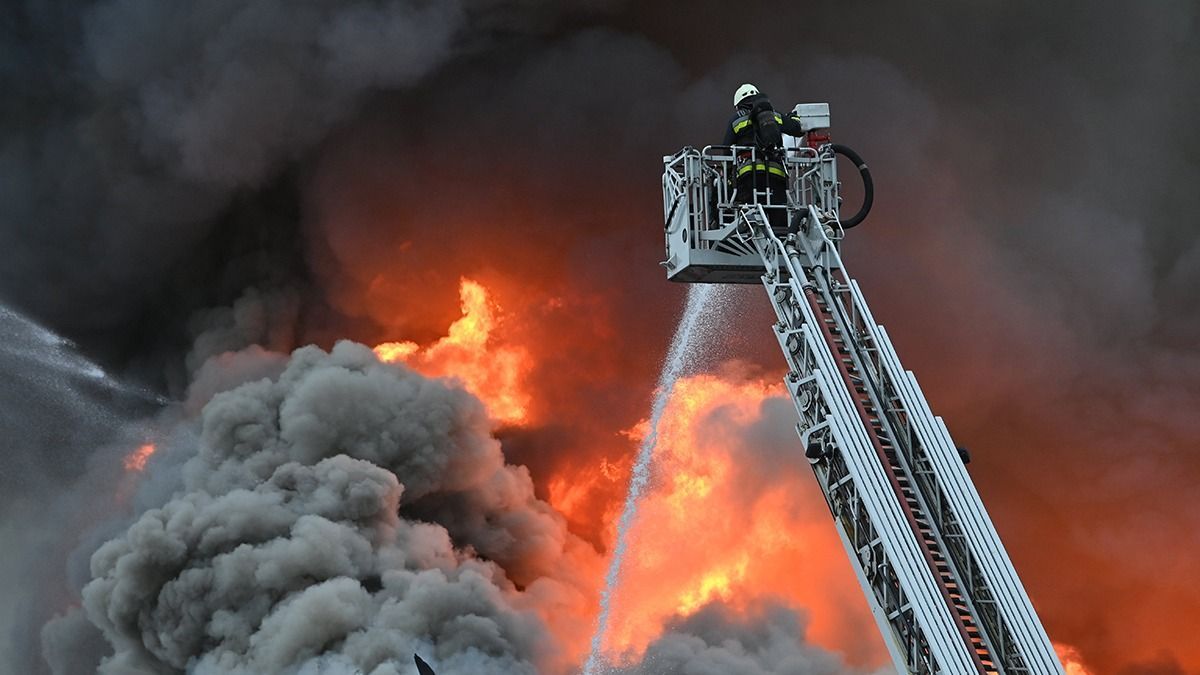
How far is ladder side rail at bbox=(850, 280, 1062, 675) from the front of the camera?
19672mm

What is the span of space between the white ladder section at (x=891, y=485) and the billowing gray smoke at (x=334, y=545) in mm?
18703

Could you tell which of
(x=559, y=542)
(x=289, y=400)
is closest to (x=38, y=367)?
(x=289, y=400)

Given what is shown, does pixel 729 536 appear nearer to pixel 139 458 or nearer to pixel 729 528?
pixel 729 528

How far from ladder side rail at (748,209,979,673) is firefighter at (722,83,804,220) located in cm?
229

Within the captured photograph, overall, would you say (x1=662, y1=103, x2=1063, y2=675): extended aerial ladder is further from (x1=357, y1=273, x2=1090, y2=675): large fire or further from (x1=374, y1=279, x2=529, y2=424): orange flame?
(x1=374, y1=279, x2=529, y2=424): orange flame

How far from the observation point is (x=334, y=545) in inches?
1588

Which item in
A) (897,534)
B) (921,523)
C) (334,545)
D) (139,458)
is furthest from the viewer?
(139,458)

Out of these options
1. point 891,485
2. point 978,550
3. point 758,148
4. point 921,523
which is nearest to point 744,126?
point 758,148

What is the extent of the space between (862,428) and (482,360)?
75.5 ft

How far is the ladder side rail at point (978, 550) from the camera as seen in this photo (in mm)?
19672

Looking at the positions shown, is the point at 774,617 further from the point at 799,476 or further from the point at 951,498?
the point at 951,498

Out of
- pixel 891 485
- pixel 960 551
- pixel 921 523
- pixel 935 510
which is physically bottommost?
pixel 960 551

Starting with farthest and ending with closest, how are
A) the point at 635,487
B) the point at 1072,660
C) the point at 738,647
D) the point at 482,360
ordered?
the point at 482,360 < the point at 635,487 < the point at 738,647 < the point at 1072,660

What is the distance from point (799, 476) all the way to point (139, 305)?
20.3 meters
